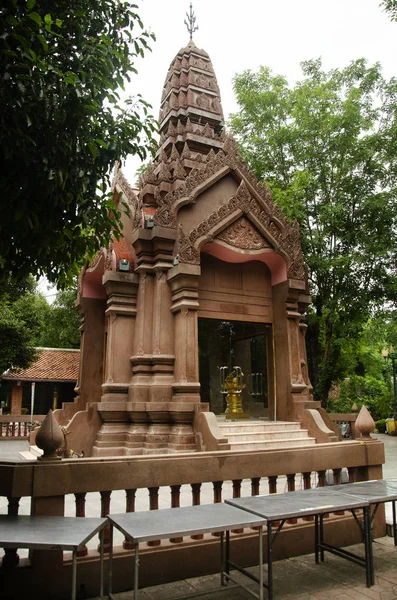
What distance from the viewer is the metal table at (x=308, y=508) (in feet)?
12.7

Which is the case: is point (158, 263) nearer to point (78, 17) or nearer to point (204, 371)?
point (204, 371)

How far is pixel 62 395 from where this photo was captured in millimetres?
28750

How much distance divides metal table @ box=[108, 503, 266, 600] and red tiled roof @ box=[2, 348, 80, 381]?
22369 millimetres

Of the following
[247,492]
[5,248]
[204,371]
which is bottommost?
[247,492]

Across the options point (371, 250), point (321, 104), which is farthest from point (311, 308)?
point (321, 104)

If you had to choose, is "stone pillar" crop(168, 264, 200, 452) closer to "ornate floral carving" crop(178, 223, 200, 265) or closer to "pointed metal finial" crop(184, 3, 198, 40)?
"ornate floral carving" crop(178, 223, 200, 265)

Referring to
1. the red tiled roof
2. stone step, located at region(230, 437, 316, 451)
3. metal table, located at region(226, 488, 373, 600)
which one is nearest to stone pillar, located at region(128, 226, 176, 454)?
stone step, located at region(230, 437, 316, 451)

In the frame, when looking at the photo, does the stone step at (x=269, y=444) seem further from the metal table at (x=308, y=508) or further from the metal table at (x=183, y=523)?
the metal table at (x=183, y=523)

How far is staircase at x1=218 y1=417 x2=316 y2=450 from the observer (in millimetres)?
9367

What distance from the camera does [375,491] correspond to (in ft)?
16.0

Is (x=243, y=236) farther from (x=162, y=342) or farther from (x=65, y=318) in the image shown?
(x=65, y=318)

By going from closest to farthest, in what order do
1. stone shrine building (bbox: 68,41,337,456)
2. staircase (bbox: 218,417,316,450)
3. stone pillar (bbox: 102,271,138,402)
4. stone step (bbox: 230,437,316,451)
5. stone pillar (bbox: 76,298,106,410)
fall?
1. stone step (bbox: 230,437,316,451)
2. staircase (bbox: 218,417,316,450)
3. stone shrine building (bbox: 68,41,337,456)
4. stone pillar (bbox: 102,271,138,402)
5. stone pillar (bbox: 76,298,106,410)

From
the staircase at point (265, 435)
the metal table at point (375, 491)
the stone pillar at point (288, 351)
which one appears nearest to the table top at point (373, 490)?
the metal table at point (375, 491)

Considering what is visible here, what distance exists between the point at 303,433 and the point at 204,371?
2837mm
